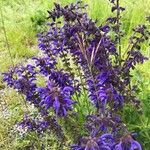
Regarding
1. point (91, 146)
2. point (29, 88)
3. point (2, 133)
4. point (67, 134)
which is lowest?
point (2, 133)

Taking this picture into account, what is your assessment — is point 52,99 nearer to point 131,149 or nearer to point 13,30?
point 131,149

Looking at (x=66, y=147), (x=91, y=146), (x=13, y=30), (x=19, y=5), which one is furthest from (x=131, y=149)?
(x=19, y=5)

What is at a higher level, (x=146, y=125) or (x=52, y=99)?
(x=52, y=99)

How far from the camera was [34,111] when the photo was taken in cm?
368

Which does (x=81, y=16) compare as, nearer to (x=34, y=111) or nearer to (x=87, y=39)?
(x=87, y=39)

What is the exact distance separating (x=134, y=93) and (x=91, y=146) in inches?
50.1

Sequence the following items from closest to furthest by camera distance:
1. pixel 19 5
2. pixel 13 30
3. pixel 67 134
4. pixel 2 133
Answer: pixel 67 134, pixel 2 133, pixel 13 30, pixel 19 5

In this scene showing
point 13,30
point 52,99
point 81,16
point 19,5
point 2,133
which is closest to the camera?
point 52,99

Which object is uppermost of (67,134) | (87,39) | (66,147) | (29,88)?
(87,39)

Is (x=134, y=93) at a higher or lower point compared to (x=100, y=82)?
lower

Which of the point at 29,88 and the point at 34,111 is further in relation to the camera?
the point at 34,111

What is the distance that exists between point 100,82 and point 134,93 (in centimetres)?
70

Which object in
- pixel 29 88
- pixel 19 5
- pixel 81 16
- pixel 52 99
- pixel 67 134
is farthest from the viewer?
pixel 19 5

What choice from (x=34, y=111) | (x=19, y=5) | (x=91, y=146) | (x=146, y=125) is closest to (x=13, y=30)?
(x=19, y=5)
